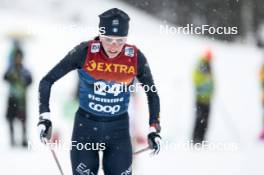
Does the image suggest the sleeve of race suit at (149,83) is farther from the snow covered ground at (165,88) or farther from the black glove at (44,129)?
the snow covered ground at (165,88)

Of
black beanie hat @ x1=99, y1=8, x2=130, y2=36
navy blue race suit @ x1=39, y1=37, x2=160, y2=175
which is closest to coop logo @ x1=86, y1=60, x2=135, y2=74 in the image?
navy blue race suit @ x1=39, y1=37, x2=160, y2=175

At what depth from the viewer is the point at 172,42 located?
25.7 metres

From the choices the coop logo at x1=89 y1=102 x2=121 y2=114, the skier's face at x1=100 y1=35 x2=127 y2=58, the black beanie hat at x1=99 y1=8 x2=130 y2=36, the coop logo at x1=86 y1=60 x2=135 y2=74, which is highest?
the black beanie hat at x1=99 y1=8 x2=130 y2=36

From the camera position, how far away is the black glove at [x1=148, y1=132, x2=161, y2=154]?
234 inches

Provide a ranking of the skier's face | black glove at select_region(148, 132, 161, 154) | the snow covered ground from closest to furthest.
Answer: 1. the skier's face
2. black glove at select_region(148, 132, 161, 154)
3. the snow covered ground

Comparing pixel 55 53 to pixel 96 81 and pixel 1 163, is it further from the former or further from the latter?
pixel 96 81

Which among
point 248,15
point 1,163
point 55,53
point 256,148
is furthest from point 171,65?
point 1,163

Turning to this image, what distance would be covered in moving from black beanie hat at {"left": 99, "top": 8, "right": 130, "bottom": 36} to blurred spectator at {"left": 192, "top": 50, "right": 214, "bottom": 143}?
5.80m

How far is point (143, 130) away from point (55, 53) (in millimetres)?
9744

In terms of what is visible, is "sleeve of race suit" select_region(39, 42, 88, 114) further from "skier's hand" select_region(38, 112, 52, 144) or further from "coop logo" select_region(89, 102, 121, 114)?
"coop logo" select_region(89, 102, 121, 114)

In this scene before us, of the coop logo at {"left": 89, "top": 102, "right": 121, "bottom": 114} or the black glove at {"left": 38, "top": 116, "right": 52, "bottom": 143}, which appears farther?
the coop logo at {"left": 89, "top": 102, "right": 121, "bottom": 114}

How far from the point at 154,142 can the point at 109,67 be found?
2.38 ft

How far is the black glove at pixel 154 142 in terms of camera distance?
234 inches

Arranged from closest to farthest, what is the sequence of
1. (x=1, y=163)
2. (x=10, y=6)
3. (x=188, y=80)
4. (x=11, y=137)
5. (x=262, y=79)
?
(x=1, y=163), (x=11, y=137), (x=262, y=79), (x=188, y=80), (x=10, y=6)
